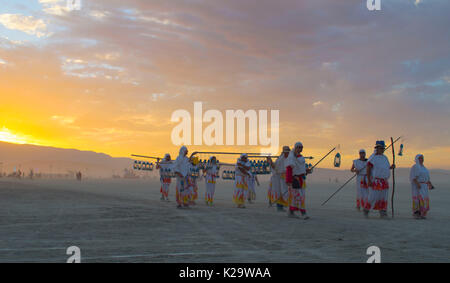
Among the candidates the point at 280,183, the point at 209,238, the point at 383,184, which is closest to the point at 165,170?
the point at 280,183

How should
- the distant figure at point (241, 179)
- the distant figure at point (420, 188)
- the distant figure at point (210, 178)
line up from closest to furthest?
the distant figure at point (420, 188), the distant figure at point (241, 179), the distant figure at point (210, 178)

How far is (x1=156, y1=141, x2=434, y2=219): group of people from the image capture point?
13.2m

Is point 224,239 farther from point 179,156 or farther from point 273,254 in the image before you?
point 179,156

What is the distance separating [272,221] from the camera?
12477mm

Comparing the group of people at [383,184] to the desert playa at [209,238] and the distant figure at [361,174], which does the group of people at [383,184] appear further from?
the distant figure at [361,174]

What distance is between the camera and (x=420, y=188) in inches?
556

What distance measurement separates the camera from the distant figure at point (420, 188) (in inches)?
551

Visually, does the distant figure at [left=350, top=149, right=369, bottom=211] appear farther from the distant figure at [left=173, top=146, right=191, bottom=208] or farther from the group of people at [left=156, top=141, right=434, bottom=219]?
the distant figure at [left=173, top=146, right=191, bottom=208]

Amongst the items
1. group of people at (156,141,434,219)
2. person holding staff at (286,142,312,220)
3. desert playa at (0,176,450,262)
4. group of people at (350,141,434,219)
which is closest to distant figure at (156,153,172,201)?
group of people at (156,141,434,219)

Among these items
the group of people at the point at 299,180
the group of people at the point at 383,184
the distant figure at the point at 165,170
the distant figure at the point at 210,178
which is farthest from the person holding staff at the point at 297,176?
the distant figure at the point at 165,170

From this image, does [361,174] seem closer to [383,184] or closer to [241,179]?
[383,184]
